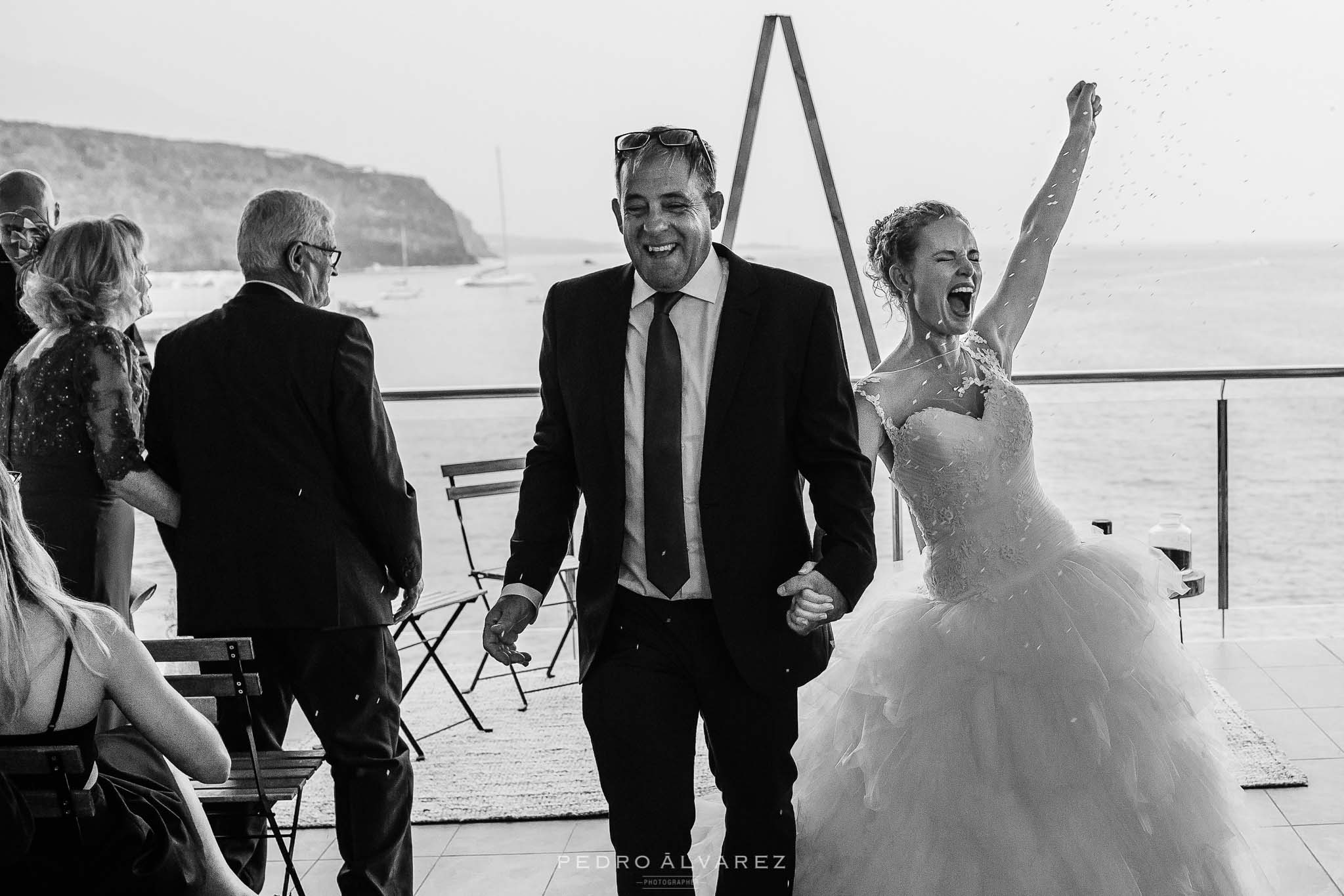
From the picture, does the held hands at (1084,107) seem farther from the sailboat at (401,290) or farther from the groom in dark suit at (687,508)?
the sailboat at (401,290)

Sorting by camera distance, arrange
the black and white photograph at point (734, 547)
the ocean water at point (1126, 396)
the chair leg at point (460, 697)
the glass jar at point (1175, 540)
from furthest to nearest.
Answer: the ocean water at point (1126, 396), the glass jar at point (1175, 540), the chair leg at point (460, 697), the black and white photograph at point (734, 547)

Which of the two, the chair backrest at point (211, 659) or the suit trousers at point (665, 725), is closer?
the suit trousers at point (665, 725)

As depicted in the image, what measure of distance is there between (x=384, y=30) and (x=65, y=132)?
6.20 metres

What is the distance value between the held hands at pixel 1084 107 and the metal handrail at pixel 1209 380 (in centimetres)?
207

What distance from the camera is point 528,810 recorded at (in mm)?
3396

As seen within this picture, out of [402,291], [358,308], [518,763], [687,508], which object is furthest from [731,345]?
[402,291]

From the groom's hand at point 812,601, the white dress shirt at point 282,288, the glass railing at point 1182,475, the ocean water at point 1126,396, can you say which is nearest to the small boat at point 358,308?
the ocean water at point 1126,396

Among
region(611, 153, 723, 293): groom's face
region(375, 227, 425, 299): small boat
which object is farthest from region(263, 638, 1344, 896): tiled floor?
region(375, 227, 425, 299): small boat

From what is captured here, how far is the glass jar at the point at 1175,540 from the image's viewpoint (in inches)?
164

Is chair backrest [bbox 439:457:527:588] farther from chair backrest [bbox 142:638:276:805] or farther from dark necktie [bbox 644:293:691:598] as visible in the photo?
dark necktie [bbox 644:293:691:598]

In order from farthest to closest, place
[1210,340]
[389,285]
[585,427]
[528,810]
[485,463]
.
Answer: [1210,340] → [389,285] → [485,463] → [528,810] → [585,427]

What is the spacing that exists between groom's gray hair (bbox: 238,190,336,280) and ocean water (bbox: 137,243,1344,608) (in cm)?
178

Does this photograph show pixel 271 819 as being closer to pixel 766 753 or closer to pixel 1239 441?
pixel 766 753

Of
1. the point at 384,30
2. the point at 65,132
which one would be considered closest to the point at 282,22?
the point at 384,30
